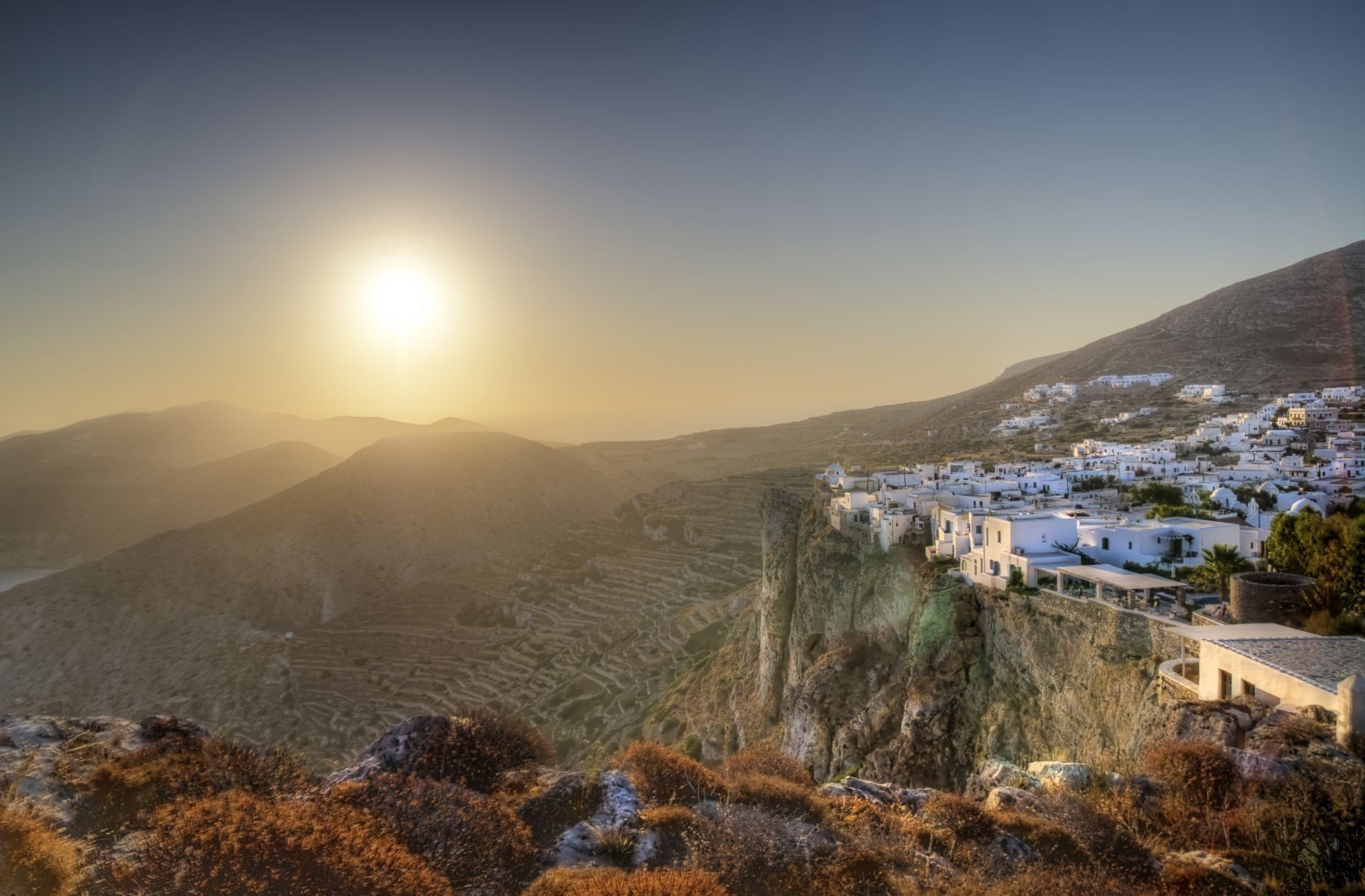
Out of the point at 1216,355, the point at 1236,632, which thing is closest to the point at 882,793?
the point at 1236,632

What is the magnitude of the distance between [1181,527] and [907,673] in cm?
985

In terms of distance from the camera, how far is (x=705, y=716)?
3238cm

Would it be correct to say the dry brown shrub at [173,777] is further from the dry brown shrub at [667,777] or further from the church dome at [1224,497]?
the church dome at [1224,497]

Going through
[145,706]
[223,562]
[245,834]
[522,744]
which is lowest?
[145,706]

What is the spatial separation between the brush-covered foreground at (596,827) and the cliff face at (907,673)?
4.68m

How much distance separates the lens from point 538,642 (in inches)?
1865

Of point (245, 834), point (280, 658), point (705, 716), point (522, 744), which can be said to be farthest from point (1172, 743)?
point (280, 658)

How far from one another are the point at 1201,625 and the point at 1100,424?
196 ft

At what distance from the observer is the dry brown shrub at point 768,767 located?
1148 centimetres

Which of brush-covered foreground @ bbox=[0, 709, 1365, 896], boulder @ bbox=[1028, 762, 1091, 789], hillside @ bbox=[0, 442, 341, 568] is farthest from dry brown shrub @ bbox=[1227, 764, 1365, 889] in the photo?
hillside @ bbox=[0, 442, 341, 568]

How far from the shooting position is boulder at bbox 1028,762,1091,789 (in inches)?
384

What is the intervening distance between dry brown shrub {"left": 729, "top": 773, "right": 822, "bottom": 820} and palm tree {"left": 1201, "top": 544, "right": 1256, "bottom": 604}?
13.1m

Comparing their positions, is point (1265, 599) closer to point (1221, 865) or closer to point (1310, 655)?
point (1310, 655)

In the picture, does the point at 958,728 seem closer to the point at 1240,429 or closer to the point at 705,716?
the point at 705,716
